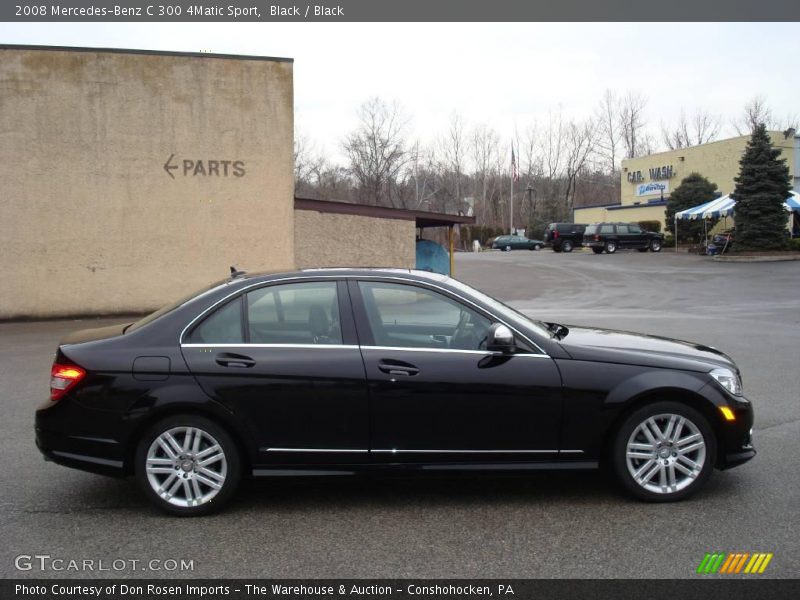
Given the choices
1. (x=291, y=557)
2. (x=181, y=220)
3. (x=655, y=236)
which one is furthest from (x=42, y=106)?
(x=655, y=236)

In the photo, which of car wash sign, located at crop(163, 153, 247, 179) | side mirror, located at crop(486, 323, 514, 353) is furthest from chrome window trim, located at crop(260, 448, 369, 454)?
car wash sign, located at crop(163, 153, 247, 179)

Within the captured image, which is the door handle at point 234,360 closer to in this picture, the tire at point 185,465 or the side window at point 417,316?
the tire at point 185,465

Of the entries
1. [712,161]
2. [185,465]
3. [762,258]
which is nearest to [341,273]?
[185,465]

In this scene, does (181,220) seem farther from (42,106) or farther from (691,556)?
(691,556)

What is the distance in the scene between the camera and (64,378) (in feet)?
15.1

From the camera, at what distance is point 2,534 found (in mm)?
4234

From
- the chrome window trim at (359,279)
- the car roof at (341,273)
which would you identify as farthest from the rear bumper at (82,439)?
the car roof at (341,273)

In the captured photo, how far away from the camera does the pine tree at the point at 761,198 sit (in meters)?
33.8

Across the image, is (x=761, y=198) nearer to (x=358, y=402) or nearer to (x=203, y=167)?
(x=203, y=167)

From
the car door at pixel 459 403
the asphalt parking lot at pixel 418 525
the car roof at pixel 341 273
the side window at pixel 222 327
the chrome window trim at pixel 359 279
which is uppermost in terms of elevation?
the car roof at pixel 341 273

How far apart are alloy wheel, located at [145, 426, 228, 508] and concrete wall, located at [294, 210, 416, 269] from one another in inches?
515

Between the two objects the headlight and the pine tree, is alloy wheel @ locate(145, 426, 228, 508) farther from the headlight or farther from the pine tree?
the pine tree

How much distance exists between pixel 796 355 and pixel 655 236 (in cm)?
3478

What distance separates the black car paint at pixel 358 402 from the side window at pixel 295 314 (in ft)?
0.33
